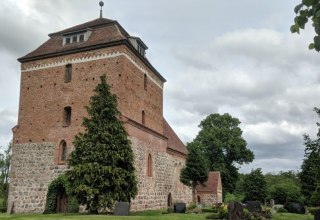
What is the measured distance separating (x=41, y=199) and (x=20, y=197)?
5.97 feet

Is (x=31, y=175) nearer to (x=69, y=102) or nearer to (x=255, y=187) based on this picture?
(x=69, y=102)

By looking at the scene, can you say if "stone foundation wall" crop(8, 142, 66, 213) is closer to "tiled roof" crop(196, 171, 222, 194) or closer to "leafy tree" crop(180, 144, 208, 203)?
"leafy tree" crop(180, 144, 208, 203)

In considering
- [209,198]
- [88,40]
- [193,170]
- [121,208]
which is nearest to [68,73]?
[88,40]

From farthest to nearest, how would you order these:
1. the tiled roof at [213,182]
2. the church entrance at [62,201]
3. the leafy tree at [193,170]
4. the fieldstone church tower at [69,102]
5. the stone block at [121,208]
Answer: the tiled roof at [213,182]
the leafy tree at [193,170]
the fieldstone church tower at [69,102]
the church entrance at [62,201]
the stone block at [121,208]

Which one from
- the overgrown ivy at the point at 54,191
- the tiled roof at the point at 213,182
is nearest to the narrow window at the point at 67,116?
the overgrown ivy at the point at 54,191

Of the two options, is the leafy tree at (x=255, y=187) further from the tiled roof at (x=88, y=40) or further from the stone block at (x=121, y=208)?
the stone block at (x=121, y=208)

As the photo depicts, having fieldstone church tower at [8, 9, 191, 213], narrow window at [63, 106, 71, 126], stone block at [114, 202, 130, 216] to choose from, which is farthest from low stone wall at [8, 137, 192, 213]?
stone block at [114, 202, 130, 216]

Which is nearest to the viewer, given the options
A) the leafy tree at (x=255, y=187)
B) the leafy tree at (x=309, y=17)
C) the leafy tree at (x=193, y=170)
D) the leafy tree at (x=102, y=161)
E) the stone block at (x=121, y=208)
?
the leafy tree at (x=309, y=17)

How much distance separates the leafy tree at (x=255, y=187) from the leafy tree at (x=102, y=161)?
26961 millimetres

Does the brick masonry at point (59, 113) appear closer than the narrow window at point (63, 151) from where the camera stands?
Yes

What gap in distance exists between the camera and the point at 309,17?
4008 mm

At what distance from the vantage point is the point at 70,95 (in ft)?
88.9

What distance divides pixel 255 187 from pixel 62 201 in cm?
2747

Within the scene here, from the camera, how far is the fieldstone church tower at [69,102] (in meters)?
26.2
